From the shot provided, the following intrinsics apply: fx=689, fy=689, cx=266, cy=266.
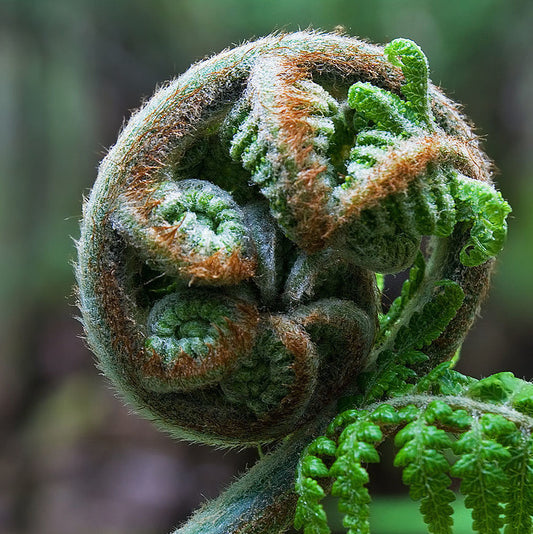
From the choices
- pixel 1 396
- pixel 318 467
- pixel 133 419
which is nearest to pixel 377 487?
pixel 133 419

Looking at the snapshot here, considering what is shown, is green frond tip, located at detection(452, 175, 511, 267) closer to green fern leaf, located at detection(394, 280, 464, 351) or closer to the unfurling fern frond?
green fern leaf, located at detection(394, 280, 464, 351)

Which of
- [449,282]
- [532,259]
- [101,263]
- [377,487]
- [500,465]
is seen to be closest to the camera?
[500,465]

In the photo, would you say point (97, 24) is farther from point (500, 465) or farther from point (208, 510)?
point (500, 465)

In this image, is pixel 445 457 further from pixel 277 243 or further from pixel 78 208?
pixel 78 208

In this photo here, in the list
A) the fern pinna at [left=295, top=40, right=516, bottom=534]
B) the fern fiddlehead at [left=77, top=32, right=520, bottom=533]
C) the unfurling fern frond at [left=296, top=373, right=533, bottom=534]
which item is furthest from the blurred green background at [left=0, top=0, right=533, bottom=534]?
the unfurling fern frond at [left=296, top=373, right=533, bottom=534]

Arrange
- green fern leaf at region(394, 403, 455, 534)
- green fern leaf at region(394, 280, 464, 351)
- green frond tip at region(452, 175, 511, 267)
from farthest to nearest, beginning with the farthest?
green fern leaf at region(394, 280, 464, 351), green frond tip at region(452, 175, 511, 267), green fern leaf at region(394, 403, 455, 534)

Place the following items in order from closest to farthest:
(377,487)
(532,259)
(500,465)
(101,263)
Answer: (500,465) < (101,263) < (377,487) < (532,259)

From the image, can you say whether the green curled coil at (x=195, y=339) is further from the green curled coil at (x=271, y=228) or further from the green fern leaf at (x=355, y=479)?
the green fern leaf at (x=355, y=479)
